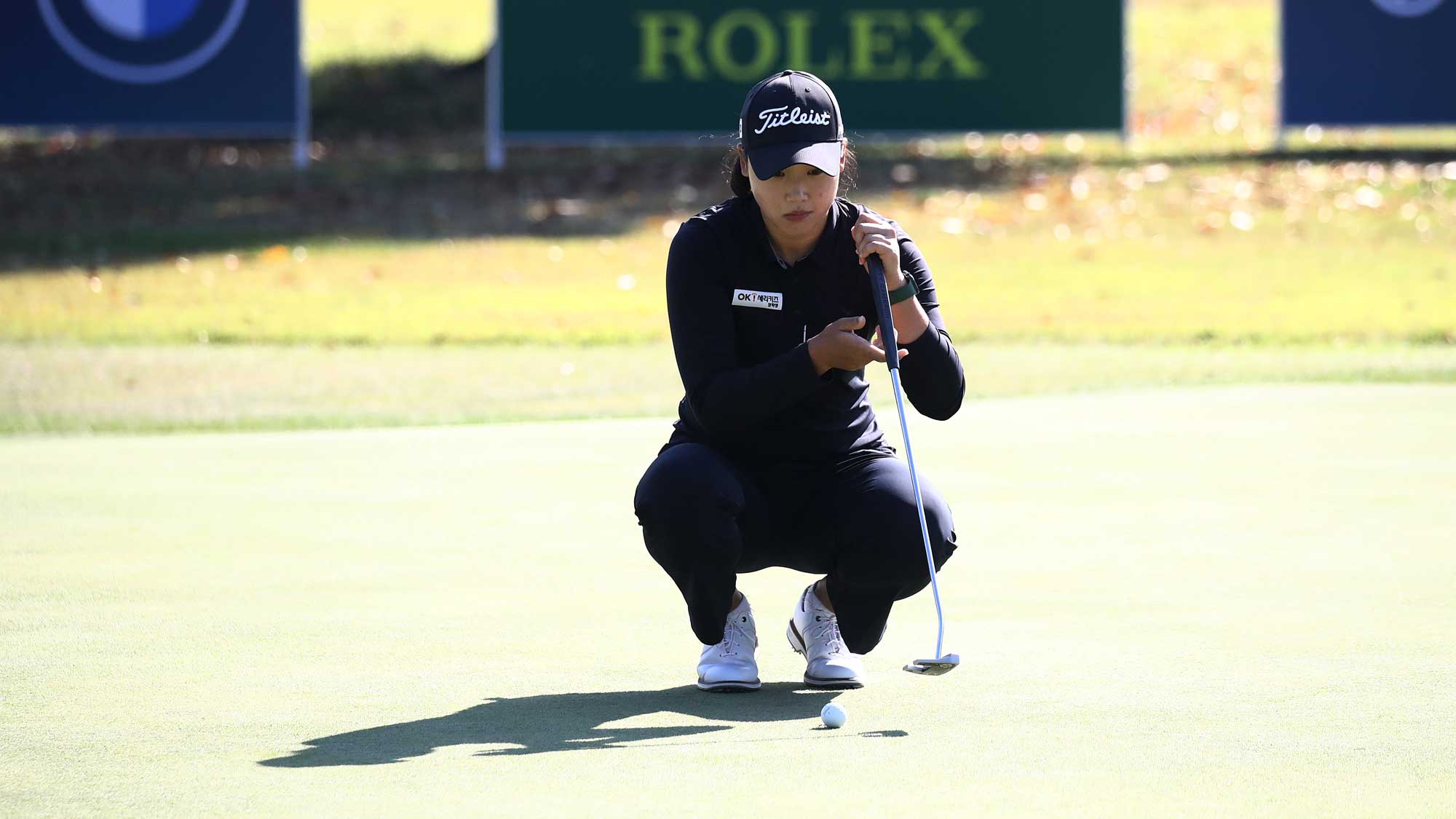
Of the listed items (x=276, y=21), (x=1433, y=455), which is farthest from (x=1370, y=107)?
(x=1433, y=455)

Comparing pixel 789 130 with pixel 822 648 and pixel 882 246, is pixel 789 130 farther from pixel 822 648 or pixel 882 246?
pixel 822 648

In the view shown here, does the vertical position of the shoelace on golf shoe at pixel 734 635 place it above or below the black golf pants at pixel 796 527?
below

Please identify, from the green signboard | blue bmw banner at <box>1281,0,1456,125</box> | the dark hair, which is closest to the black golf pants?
the dark hair

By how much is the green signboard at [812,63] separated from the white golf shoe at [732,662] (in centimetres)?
1158

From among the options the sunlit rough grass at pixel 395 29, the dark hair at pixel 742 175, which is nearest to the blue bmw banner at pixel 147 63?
the sunlit rough grass at pixel 395 29

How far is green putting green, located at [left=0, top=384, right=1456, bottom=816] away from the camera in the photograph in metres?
3.46

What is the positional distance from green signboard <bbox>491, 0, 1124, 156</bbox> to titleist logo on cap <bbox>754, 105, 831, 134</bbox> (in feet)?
37.9

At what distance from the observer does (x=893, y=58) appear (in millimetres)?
15656

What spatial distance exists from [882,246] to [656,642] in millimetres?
1110

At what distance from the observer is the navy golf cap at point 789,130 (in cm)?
407

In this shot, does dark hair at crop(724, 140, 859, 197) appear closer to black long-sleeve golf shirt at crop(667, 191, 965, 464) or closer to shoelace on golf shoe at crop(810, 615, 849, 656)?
black long-sleeve golf shirt at crop(667, 191, 965, 464)

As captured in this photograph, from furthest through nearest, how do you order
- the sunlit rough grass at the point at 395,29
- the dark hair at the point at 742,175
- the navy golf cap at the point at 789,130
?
1. the sunlit rough grass at the point at 395,29
2. the dark hair at the point at 742,175
3. the navy golf cap at the point at 789,130

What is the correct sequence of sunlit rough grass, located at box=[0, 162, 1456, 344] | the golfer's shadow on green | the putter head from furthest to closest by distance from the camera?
sunlit rough grass, located at box=[0, 162, 1456, 344] → the putter head → the golfer's shadow on green

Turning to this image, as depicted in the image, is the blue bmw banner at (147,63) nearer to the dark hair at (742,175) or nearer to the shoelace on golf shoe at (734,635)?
the dark hair at (742,175)
